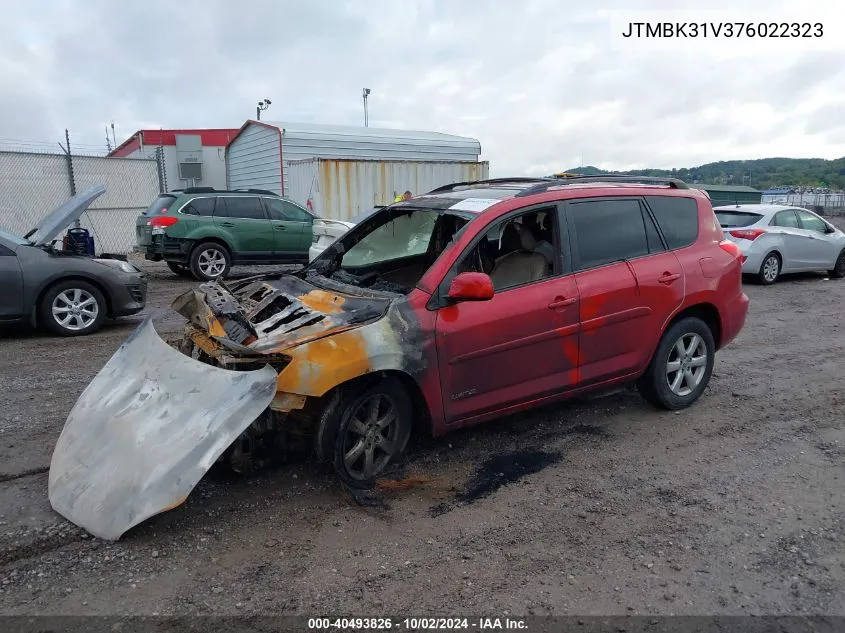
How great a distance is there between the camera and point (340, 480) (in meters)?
3.66

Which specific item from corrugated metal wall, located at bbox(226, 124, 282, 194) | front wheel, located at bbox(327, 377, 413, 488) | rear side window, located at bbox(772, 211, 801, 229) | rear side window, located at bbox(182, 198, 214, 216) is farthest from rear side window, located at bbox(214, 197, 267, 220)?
rear side window, located at bbox(772, 211, 801, 229)

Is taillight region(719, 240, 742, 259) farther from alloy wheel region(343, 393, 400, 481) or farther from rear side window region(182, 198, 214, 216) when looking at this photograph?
rear side window region(182, 198, 214, 216)

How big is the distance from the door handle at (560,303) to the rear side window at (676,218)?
3.95 feet

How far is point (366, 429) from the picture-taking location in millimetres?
3645

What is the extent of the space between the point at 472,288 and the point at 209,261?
9.25m

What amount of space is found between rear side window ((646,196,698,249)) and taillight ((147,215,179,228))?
9092 millimetres

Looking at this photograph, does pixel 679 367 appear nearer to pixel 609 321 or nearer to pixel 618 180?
pixel 609 321

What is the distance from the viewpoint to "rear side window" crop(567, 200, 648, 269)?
14.5ft

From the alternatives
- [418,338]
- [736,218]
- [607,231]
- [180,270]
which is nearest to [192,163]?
[180,270]

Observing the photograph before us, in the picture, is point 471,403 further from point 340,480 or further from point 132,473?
point 132,473

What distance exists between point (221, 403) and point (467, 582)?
4.87 feet

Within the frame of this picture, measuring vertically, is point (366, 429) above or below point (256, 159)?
below

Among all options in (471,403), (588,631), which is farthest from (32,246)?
(588,631)

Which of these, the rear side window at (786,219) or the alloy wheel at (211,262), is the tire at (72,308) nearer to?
the alloy wheel at (211,262)
